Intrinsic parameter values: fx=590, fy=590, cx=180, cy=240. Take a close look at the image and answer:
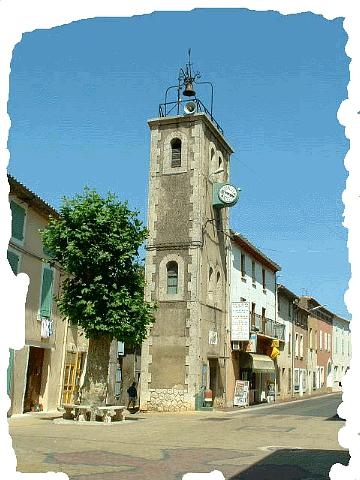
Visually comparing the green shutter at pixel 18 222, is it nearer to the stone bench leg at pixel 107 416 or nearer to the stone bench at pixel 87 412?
the stone bench at pixel 87 412

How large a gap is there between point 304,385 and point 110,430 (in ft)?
121

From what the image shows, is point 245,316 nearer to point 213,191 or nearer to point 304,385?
point 213,191

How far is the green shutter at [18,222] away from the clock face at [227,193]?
473 inches

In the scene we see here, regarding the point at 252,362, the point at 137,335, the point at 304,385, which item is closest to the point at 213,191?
the point at 252,362

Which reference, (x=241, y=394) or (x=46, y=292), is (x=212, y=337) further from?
(x=46, y=292)

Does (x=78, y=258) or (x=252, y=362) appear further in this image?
(x=252, y=362)

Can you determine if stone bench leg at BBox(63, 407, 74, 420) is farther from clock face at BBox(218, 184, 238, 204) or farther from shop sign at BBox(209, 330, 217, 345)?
A: clock face at BBox(218, 184, 238, 204)

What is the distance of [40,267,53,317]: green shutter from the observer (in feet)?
71.6

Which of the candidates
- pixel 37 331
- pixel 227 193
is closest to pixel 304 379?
pixel 227 193

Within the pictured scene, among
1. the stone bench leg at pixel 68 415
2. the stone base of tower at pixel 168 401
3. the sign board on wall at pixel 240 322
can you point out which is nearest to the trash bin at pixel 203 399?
the stone base of tower at pixel 168 401

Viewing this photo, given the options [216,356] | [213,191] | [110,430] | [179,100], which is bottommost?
[110,430]

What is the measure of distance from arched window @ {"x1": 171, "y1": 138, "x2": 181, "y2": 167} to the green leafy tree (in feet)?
34.3

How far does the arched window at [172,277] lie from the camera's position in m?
27.9

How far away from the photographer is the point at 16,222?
19562 millimetres
